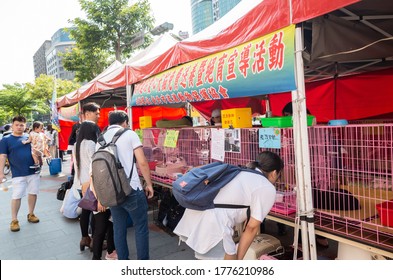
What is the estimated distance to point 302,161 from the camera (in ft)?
7.47

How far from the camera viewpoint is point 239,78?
273 centimetres

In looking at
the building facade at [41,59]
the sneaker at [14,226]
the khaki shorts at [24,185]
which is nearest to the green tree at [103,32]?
the khaki shorts at [24,185]

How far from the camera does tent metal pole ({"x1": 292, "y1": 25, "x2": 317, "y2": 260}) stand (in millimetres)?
2215

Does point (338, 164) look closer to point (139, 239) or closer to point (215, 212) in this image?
point (215, 212)

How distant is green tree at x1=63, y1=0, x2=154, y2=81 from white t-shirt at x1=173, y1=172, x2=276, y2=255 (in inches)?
616

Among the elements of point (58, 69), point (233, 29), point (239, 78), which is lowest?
point (239, 78)

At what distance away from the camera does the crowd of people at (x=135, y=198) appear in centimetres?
217

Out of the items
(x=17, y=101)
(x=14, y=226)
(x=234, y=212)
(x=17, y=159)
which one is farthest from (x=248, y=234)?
(x=17, y=101)

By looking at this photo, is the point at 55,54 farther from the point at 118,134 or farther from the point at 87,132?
the point at 118,134

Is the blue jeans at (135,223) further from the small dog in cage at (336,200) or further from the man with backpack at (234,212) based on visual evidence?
the small dog in cage at (336,200)

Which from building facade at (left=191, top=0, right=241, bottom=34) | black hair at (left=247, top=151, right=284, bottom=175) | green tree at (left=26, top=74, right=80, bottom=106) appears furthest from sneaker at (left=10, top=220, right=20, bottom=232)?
building facade at (left=191, top=0, right=241, bottom=34)
